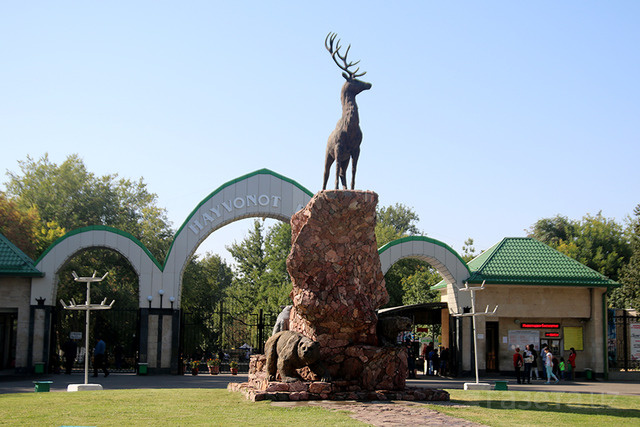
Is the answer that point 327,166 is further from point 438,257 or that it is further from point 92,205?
point 92,205

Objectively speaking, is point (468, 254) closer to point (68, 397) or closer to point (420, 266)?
point (420, 266)

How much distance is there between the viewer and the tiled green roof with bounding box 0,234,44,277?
25.5m

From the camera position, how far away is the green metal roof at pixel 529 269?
89.8ft

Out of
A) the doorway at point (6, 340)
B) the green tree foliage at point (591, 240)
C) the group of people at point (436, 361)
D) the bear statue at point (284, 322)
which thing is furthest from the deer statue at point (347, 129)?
the green tree foliage at point (591, 240)

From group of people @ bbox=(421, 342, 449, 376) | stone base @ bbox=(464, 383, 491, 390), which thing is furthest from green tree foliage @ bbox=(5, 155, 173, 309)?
stone base @ bbox=(464, 383, 491, 390)

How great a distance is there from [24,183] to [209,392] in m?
34.0

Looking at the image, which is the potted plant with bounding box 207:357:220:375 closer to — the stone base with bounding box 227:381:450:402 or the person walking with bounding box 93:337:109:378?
the person walking with bounding box 93:337:109:378

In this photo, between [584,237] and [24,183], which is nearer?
[24,183]

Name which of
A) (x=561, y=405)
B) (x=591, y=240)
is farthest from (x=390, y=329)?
(x=591, y=240)

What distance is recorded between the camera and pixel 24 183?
45.5m

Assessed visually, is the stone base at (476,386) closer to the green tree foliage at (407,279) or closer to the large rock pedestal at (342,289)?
the large rock pedestal at (342,289)

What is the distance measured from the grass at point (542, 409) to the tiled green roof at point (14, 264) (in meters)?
16.7

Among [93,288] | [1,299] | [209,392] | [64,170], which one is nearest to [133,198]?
[64,170]

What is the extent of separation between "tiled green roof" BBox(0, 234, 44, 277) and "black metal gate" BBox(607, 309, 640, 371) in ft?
77.1
